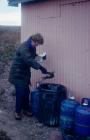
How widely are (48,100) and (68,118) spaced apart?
72cm

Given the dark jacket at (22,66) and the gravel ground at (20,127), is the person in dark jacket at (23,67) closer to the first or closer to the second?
the dark jacket at (22,66)

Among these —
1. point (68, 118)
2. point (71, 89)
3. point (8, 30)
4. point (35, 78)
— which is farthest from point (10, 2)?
point (8, 30)

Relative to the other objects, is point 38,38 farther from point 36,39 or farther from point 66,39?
point 66,39

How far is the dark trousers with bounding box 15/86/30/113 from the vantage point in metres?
9.51

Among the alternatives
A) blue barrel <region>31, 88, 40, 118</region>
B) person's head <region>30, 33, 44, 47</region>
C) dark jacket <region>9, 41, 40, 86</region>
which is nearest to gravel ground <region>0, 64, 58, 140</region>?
blue barrel <region>31, 88, 40, 118</region>

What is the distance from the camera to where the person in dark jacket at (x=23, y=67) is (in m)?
9.20

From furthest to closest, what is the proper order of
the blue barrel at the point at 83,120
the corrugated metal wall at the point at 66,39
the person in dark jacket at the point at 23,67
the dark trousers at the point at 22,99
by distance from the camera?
the dark trousers at the point at 22,99, the person in dark jacket at the point at 23,67, the corrugated metal wall at the point at 66,39, the blue barrel at the point at 83,120

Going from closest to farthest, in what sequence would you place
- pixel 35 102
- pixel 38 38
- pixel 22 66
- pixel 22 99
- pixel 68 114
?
pixel 68 114 < pixel 38 38 < pixel 22 66 < pixel 22 99 < pixel 35 102

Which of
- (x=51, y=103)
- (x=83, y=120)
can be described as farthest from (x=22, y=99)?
(x=83, y=120)

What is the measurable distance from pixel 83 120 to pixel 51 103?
1136mm

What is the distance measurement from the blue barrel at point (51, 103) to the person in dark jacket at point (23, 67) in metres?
0.49

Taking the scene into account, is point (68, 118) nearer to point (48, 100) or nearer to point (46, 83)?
Answer: point (48, 100)

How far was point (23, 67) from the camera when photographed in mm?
9461


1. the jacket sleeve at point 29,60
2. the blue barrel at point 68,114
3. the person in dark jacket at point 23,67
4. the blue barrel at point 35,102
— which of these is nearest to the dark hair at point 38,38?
the person in dark jacket at point 23,67
